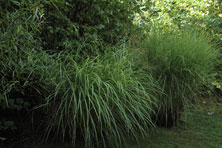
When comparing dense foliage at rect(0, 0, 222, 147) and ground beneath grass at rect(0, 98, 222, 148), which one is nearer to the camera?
dense foliage at rect(0, 0, 222, 147)

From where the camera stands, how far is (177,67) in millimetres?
2688

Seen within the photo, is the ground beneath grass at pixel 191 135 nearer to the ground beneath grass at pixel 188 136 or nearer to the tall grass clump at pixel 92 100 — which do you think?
the ground beneath grass at pixel 188 136

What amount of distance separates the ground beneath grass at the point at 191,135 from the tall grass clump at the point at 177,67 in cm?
16

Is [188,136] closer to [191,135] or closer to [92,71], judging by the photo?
[191,135]

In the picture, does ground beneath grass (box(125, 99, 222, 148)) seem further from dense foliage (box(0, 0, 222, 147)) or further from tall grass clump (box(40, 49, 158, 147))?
tall grass clump (box(40, 49, 158, 147))

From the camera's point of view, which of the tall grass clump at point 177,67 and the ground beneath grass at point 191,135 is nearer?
the ground beneath grass at point 191,135

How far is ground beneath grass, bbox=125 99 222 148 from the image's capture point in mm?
2475

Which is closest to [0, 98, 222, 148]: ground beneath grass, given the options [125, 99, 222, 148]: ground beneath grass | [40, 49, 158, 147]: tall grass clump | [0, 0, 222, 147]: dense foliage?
[125, 99, 222, 148]: ground beneath grass

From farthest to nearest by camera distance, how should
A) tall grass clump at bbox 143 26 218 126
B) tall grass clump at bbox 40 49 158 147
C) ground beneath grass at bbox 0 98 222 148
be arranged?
tall grass clump at bbox 143 26 218 126, ground beneath grass at bbox 0 98 222 148, tall grass clump at bbox 40 49 158 147

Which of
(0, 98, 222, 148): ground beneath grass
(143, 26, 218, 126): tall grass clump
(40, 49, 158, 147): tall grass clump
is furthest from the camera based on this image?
(143, 26, 218, 126): tall grass clump

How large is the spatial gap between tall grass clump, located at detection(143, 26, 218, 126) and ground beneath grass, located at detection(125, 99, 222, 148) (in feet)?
0.54

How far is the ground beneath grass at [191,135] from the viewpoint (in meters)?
2.47

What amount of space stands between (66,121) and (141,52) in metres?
1.25

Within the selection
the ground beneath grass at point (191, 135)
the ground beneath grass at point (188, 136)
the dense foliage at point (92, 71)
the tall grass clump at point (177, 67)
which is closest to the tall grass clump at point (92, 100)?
the dense foliage at point (92, 71)
